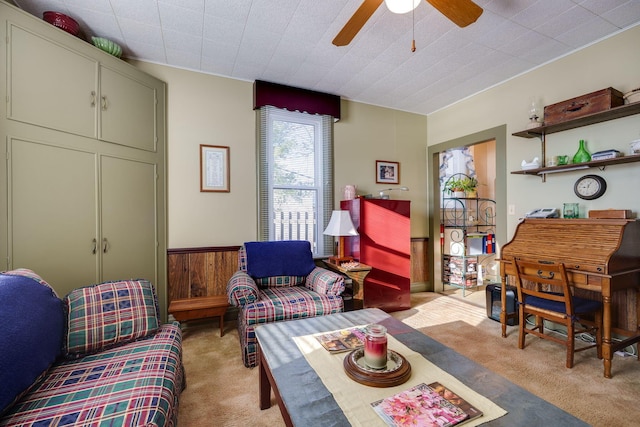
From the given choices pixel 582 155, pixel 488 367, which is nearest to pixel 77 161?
pixel 488 367

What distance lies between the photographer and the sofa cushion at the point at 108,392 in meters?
1.03

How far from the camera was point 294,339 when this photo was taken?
1.58m

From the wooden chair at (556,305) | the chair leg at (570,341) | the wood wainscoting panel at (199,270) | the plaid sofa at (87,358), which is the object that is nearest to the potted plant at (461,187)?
the wooden chair at (556,305)

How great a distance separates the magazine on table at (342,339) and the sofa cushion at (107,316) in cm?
105

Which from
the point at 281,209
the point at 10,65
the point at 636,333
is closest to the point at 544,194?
the point at 636,333

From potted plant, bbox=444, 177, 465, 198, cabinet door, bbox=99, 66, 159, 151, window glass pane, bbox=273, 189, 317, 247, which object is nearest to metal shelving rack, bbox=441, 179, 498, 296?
potted plant, bbox=444, 177, 465, 198

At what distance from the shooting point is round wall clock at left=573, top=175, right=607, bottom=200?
251cm

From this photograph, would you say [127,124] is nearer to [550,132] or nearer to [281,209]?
[281,209]

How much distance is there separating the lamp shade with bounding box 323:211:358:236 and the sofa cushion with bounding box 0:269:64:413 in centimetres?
226

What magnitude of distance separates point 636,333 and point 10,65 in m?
5.01

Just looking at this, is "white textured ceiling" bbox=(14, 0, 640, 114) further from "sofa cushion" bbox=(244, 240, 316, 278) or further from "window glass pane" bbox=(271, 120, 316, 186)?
"sofa cushion" bbox=(244, 240, 316, 278)

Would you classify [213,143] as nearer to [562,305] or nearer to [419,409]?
[419,409]

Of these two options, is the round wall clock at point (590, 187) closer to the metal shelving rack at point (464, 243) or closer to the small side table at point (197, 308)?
the metal shelving rack at point (464, 243)

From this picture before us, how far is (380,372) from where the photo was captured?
3.88 ft
